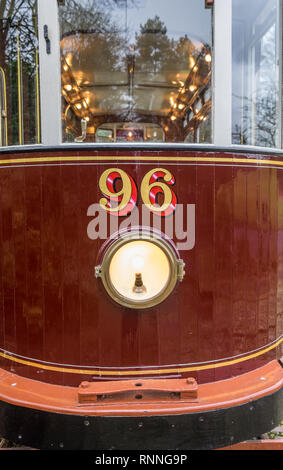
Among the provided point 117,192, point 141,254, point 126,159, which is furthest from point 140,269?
point 126,159

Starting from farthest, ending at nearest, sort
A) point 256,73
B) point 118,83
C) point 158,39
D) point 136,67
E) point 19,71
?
point 118,83 < point 136,67 < point 158,39 < point 256,73 < point 19,71

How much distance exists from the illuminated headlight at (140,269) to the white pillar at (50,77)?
0.70 m

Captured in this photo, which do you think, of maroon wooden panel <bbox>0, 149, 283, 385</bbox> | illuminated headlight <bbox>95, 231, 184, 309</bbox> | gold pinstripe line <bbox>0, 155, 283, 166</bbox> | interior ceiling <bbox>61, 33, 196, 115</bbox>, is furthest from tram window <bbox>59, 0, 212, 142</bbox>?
illuminated headlight <bbox>95, 231, 184, 309</bbox>

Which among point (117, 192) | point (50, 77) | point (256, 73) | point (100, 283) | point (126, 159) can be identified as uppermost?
point (256, 73)

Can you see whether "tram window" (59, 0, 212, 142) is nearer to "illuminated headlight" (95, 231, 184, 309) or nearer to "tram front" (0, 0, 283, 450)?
"tram front" (0, 0, 283, 450)

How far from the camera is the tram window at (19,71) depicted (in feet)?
6.35

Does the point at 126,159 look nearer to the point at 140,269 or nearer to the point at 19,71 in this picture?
the point at 140,269

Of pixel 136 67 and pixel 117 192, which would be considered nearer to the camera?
pixel 117 192

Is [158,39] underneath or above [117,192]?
above

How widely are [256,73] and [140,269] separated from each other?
1453mm

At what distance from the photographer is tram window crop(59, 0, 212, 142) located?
2096 mm

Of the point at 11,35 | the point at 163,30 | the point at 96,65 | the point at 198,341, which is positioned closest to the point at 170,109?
the point at 96,65

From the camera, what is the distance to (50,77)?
1880mm

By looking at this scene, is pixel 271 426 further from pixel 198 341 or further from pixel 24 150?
pixel 24 150
